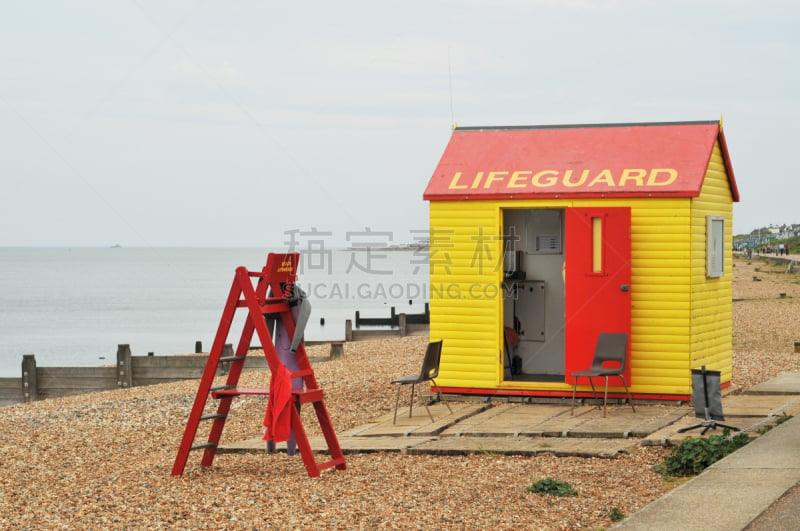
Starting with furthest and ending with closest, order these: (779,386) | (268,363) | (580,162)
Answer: (779,386) < (580,162) < (268,363)

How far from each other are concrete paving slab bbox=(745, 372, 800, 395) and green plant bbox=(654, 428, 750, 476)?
13.9 feet

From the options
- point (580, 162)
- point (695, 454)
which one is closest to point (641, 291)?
point (580, 162)

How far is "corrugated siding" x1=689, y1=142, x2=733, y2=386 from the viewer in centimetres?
1207

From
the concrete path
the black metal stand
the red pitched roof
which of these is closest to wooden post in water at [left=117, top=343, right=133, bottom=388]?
the red pitched roof

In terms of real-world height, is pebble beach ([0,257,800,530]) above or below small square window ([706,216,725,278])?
below

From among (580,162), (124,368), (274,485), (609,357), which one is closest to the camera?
(274,485)

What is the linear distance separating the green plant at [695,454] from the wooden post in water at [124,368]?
13.0 m

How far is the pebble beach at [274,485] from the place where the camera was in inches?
284

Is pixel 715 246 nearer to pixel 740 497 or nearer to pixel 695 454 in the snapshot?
pixel 695 454

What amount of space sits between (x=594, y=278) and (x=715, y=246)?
179 centimetres

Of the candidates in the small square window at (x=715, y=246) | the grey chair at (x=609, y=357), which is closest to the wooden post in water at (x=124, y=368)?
the grey chair at (x=609, y=357)

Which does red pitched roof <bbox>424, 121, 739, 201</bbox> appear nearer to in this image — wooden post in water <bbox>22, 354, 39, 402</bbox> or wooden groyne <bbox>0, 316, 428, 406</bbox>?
wooden groyne <bbox>0, 316, 428, 406</bbox>

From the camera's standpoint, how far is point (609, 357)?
464 inches

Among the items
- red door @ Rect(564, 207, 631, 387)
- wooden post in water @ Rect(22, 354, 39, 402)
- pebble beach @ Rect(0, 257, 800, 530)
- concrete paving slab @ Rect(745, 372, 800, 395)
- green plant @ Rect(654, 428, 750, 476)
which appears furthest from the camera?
wooden post in water @ Rect(22, 354, 39, 402)
